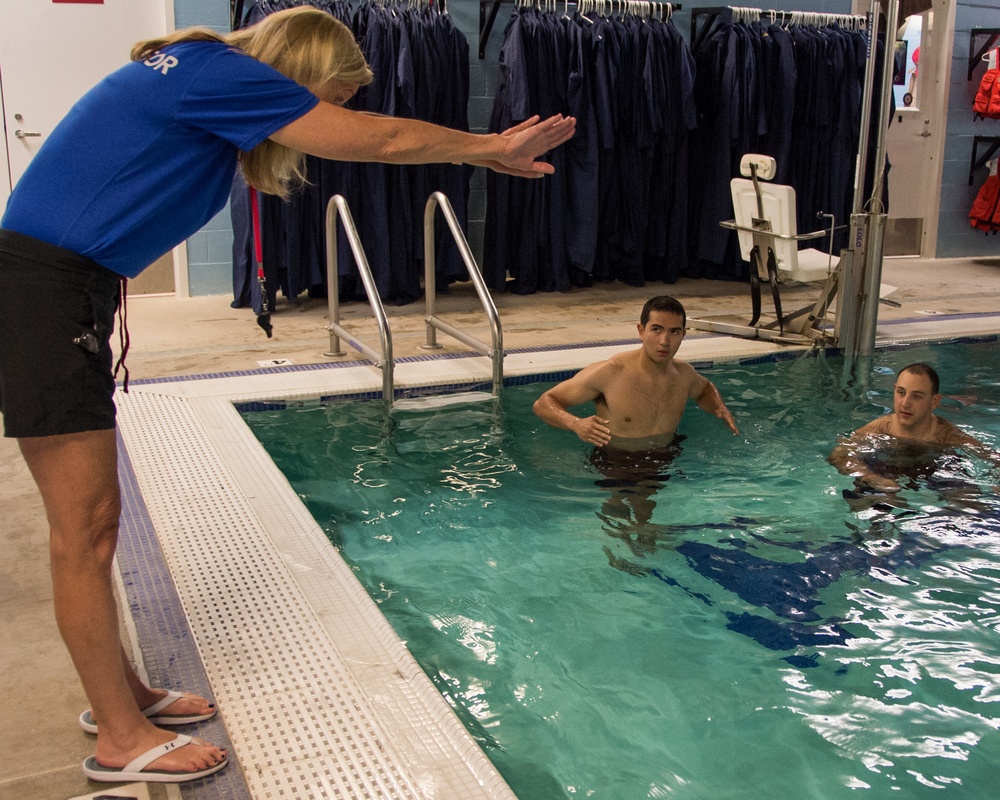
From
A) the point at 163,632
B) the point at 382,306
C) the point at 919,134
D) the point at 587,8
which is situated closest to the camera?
the point at 163,632

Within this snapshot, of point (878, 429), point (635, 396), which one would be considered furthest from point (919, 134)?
point (635, 396)

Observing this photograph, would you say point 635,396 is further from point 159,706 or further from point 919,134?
point 919,134

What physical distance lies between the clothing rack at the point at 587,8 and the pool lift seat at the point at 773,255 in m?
2.04

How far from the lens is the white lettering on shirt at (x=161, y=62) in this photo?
5.49 feet

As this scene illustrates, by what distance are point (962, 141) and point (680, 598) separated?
8.37m

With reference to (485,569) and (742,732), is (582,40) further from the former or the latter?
(742,732)

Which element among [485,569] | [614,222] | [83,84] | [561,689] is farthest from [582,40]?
[561,689]

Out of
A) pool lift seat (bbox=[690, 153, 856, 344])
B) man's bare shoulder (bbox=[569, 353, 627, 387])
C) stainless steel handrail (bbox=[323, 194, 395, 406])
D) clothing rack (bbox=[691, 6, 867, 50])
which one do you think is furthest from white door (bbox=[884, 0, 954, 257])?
man's bare shoulder (bbox=[569, 353, 627, 387])

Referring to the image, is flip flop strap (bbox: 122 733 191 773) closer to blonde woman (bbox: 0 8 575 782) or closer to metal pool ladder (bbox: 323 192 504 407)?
blonde woman (bbox: 0 8 575 782)

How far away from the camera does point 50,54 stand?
656 centimetres

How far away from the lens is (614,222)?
7738 millimetres

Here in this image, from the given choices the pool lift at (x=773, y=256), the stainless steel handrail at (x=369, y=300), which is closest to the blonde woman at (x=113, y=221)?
the stainless steel handrail at (x=369, y=300)

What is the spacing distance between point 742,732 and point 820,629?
58 centimetres

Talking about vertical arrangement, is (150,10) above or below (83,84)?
above
